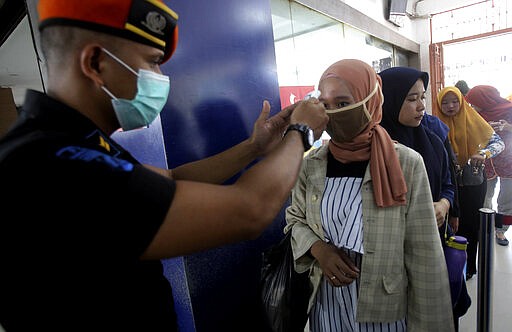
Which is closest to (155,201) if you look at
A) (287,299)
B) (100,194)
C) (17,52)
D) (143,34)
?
(100,194)

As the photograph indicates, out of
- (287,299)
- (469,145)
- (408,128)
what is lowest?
(287,299)

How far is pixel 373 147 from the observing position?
1.12 m

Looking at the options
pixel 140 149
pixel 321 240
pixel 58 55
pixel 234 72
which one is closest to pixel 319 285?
pixel 321 240

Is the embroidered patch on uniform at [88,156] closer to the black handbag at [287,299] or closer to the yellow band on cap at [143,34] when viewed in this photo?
the yellow band on cap at [143,34]

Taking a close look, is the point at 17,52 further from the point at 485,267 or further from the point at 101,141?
the point at 485,267

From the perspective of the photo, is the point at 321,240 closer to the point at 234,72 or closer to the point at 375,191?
the point at 375,191

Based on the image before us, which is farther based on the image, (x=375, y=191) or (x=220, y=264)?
(x=220, y=264)

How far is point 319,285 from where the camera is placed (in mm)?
1179

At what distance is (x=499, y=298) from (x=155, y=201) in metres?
2.80

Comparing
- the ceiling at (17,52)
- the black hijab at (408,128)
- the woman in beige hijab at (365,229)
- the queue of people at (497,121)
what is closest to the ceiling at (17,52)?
the ceiling at (17,52)

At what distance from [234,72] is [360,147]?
67 cm

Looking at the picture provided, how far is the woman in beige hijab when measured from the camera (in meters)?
1.02

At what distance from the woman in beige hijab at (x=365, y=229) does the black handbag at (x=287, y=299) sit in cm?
4

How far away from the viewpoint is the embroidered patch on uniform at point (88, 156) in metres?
0.48
